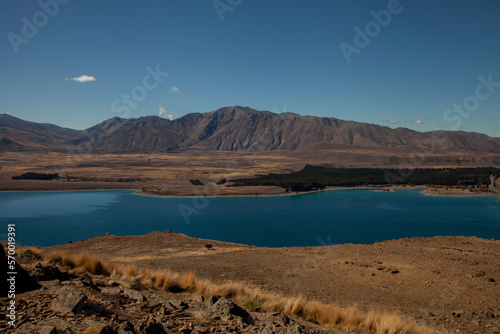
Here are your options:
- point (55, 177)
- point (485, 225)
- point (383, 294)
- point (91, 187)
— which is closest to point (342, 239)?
point (485, 225)

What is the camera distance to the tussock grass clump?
18.2 feet

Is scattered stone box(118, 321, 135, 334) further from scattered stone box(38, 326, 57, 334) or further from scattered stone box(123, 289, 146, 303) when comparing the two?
scattered stone box(123, 289, 146, 303)

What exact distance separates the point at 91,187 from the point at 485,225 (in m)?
70.5

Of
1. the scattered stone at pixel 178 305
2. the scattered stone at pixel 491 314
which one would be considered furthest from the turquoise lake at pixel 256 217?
the scattered stone at pixel 178 305

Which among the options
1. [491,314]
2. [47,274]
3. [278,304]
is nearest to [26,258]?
[47,274]

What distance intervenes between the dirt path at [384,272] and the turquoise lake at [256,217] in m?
15.3

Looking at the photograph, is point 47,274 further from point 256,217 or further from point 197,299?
point 256,217

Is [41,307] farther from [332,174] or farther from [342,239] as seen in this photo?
[332,174]

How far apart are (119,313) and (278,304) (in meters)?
2.99

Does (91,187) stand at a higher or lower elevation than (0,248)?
lower

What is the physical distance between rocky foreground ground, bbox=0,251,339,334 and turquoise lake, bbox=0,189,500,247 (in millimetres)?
25228

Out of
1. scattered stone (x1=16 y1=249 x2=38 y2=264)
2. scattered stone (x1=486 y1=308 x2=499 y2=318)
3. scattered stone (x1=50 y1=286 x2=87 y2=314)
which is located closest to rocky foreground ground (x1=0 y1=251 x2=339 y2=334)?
scattered stone (x1=50 y1=286 x2=87 y2=314)

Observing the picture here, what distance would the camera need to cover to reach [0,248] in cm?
504

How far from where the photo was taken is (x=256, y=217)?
44.2 metres
